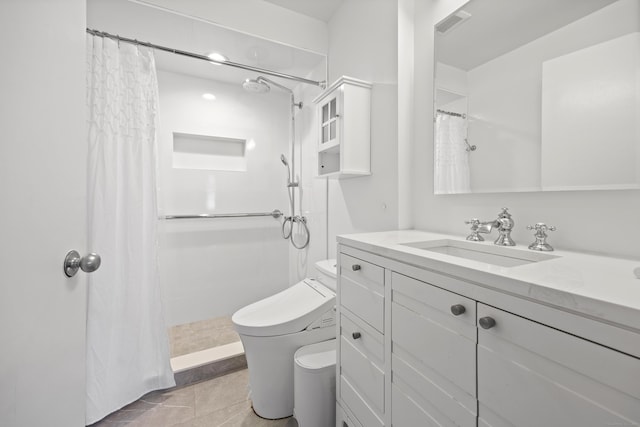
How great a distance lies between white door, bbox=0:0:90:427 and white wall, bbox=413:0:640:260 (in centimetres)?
137

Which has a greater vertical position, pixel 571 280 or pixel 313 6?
pixel 313 6

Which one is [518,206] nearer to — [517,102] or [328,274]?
[517,102]

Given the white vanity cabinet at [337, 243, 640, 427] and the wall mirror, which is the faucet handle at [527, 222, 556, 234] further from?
the white vanity cabinet at [337, 243, 640, 427]

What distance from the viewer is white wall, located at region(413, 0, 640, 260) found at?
0.73m

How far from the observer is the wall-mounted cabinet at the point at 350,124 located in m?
1.48

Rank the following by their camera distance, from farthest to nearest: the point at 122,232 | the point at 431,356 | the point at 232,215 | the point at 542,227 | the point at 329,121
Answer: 1. the point at 232,215
2. the point at 329,121
3. the point at 122,232
4. the point at 542,227
5. the point at 431,356

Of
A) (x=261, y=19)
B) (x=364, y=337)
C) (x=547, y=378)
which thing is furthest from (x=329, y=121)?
(x=547, y=378)

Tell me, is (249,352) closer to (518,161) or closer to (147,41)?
(518,161)

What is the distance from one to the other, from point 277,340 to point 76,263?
35.1 inches

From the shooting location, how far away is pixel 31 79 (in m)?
0.61

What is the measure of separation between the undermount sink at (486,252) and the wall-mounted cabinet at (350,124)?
0.63 m

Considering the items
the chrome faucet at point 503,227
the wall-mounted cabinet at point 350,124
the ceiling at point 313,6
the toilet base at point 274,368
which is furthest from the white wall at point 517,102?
the ceiling at point 313,6

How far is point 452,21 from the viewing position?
1.21m


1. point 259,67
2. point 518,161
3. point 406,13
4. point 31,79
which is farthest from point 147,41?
point 518,161
